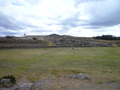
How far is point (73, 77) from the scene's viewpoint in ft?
35.7

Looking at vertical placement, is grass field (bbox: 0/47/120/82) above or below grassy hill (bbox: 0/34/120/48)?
below

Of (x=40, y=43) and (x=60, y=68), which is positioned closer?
(x=60, y=68)

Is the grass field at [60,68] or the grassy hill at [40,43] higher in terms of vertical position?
the grassy hill at [40,43]

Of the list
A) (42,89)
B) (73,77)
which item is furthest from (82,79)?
(42,89)

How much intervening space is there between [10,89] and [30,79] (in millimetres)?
3519

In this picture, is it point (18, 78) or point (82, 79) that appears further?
point (18, 78)

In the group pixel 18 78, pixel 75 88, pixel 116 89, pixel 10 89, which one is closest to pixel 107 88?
pixel 116 89

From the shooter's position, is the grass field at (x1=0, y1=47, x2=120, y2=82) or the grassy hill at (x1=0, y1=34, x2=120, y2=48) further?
the grassy hill at (x1=0, y1=34, x2=120, y2=48)

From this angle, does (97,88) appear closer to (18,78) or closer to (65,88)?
(65,88)

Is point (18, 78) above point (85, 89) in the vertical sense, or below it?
below

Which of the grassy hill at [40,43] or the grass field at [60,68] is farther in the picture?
the grassy hill at [40,43]

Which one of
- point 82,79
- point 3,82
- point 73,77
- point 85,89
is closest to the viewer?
point 85,89

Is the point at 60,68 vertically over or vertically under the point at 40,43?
under

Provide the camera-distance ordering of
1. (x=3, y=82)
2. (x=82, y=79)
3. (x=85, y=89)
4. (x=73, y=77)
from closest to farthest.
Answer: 1. (x=85, y=89)
2. (x=3, y=82)
3. (x=82, y=79)
4. (x=73, y=77)
